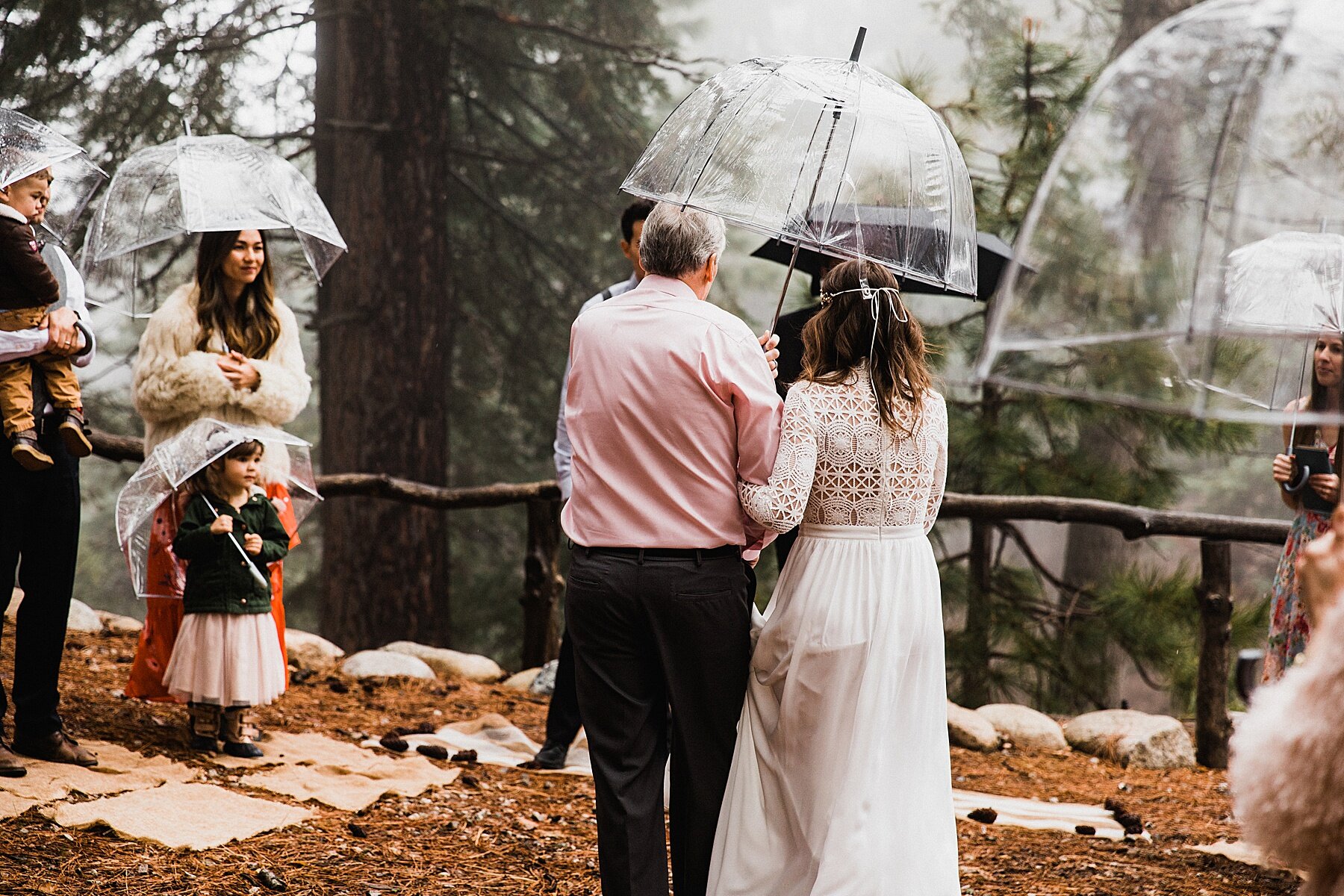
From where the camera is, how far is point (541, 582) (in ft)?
21.8

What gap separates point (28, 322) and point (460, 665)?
11.4ft

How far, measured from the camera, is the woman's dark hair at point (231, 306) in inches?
172

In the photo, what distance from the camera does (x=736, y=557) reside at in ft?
9.76

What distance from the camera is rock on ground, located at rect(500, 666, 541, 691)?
21.0 feet

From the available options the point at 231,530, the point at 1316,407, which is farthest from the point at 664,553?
the point at 231,530

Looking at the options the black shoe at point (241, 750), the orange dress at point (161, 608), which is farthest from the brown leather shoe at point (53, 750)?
the black shoe at point (241, 750)

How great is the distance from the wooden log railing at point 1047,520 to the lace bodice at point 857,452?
3.18 m

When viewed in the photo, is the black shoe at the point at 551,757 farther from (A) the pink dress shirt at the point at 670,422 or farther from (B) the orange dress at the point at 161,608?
(A) the pink dress shirt at the point at 670,422

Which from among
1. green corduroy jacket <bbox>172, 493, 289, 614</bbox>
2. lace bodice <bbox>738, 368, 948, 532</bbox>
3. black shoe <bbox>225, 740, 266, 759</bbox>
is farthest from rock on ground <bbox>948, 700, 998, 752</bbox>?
green corduroy jacket <bbox>172, 493, 289, 614</bbox>

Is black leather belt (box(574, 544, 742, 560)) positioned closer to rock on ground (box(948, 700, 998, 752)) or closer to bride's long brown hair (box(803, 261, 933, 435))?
bride's long brown hair (box(803, 261, 933, 435))

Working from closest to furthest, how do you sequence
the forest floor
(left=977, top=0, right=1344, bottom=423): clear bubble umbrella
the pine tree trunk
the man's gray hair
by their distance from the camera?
(left=977, top=0, right=1344, bottom=423): clear bubble umbrella
the man's gray hair
the forest floor
the pine tree trunk

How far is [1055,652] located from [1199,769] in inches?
86.7

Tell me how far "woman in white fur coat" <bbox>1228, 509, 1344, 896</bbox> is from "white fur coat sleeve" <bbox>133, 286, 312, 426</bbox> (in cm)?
358

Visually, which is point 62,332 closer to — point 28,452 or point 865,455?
point 28,452
